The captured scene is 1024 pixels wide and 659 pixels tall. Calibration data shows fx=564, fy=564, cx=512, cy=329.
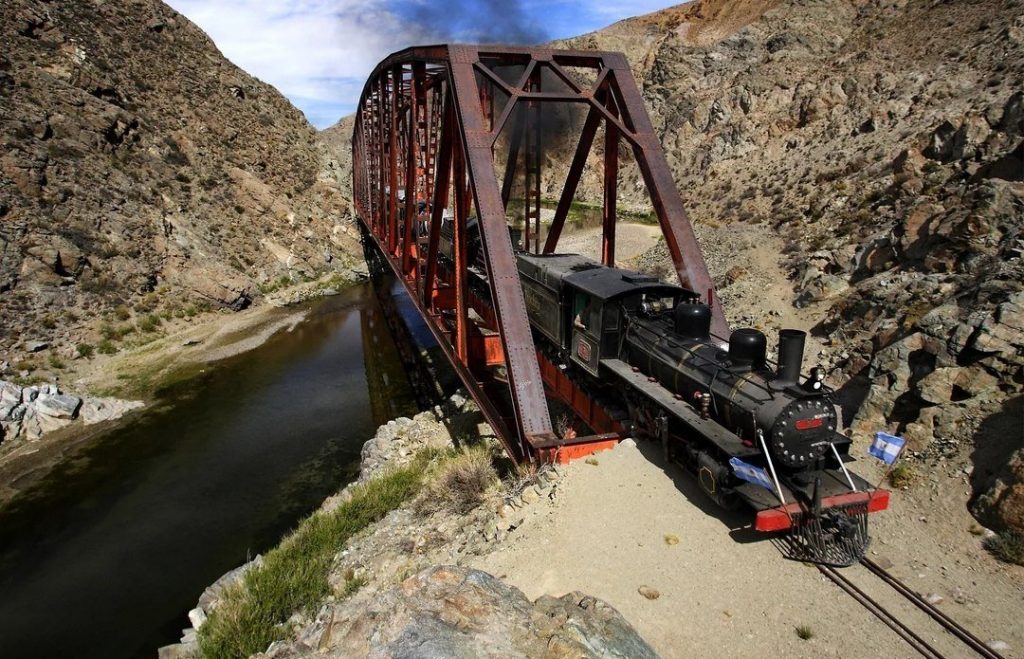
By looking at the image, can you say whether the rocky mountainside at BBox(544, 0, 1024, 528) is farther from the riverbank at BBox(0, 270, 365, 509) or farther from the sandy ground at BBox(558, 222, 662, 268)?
the riverbank at BBox(0, 270, 365, 509)

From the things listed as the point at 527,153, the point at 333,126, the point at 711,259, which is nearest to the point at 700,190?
the point at 711,259

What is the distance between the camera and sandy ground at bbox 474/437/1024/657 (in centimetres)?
599

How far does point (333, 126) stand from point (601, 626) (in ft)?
506

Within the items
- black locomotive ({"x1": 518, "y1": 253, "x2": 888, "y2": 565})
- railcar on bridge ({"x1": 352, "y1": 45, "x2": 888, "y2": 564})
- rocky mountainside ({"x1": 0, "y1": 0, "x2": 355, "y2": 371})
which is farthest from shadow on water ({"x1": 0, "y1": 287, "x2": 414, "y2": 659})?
black locomotive ({"x1": 518, "y1": 253, "x2": 888, "y2": 565})

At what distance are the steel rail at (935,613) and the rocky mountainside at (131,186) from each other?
1098 inches

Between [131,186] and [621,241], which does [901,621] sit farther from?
[131,186]

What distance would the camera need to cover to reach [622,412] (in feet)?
36.3

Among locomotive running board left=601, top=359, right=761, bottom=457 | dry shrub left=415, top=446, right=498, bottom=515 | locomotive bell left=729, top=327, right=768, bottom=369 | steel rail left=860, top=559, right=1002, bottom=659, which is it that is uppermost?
locomotive bell left=729, top=327, right=768, bottom=369

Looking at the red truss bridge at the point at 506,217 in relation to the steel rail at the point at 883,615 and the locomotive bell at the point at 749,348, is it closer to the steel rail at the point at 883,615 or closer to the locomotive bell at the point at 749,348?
the locomotive bell at the point at 749,348

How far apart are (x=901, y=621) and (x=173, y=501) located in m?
Answer: 16.3

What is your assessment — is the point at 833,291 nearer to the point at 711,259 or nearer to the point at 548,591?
the point at 711,259

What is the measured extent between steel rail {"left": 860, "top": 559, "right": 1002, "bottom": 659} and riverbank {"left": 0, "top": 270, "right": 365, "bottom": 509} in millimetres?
20192

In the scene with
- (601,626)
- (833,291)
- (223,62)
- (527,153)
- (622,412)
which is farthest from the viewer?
(223,62)

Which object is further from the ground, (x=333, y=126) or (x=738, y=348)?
(x=333, y=126)
